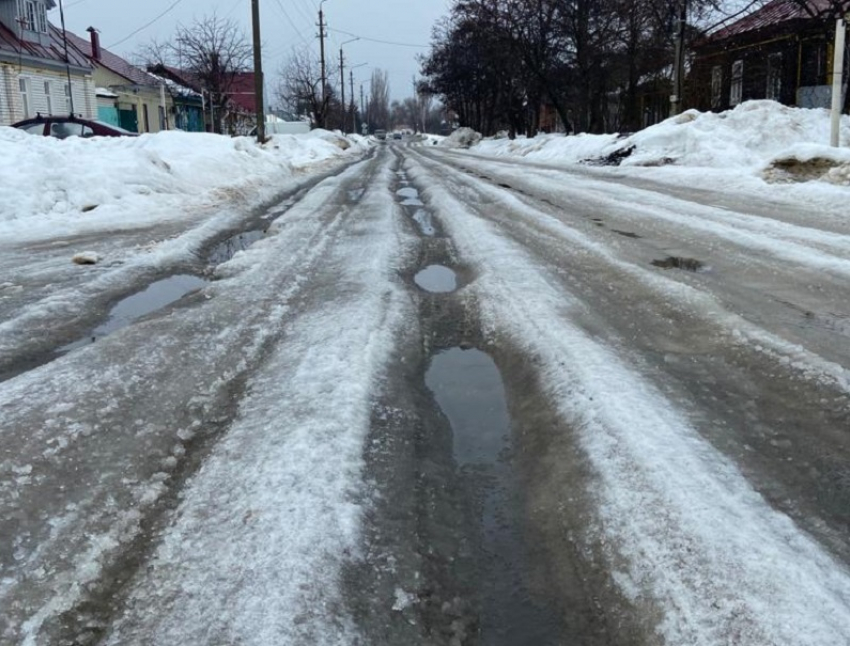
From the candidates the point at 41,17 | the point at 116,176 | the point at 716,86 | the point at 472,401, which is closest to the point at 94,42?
the point at 41,17

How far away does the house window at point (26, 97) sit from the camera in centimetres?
3412

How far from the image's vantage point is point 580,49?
34.4 meters

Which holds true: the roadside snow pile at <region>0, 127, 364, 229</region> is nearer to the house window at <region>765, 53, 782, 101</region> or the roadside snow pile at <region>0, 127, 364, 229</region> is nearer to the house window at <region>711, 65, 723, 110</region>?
the house window at <region>711, 65, 723, 110</region>

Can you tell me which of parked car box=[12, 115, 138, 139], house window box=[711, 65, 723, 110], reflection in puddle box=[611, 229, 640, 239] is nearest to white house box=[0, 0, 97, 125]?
parked car box=[12, 115, 138, 139]

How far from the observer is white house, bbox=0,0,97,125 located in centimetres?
3281

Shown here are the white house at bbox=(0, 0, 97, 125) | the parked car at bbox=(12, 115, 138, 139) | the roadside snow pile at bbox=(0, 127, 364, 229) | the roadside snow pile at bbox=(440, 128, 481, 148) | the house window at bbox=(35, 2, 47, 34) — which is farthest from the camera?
the roadside snow pile at bbox=(440, 128, 481, 148)

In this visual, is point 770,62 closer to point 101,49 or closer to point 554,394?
point 554,394

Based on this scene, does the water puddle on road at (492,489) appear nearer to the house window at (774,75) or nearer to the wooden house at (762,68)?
the wooden house at (762,68)

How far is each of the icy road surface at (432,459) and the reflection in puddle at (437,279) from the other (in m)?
0.05

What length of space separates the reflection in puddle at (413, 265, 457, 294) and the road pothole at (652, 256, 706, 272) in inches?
73.0

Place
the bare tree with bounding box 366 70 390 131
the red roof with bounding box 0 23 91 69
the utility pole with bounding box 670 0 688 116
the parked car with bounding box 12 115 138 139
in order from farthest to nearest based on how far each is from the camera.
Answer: the bare tree with bounding box 366 70 390 131
the red roof with bounding box 0 23 91 69
the utility pole with bounding box 670 0 688 116
the parked car with bounding box 12 115 138 139

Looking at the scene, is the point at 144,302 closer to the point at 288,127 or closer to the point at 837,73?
the point at 837,73

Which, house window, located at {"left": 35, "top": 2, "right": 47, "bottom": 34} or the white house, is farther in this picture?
house window, located at {"left": 35, "top": 2, "right": 47, "bottom": 34}

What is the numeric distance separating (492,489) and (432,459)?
0.32 m
